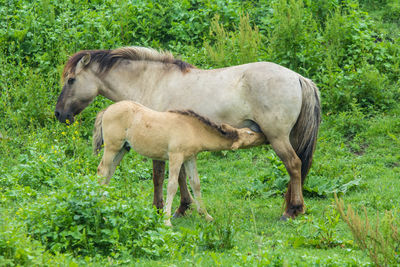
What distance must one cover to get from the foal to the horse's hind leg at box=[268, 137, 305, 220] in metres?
0.33

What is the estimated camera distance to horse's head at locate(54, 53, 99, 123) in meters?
8.80

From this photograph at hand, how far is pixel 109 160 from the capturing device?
25.6 feet

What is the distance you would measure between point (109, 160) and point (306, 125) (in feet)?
9.48

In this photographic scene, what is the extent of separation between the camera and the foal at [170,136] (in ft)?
24.3

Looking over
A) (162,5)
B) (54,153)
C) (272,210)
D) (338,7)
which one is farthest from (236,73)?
(162,5)

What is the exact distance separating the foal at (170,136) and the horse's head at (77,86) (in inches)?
48.5

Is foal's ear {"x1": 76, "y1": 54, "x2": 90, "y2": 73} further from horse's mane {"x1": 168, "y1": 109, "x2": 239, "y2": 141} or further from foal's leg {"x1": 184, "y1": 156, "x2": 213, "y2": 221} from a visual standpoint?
foal's leg {"x1": 184, "y1": 156, "x2": 213, "y2": 221}

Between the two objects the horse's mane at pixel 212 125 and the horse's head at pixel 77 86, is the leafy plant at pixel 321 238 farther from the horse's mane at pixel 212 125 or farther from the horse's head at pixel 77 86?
the horse's head at pixel 77 86

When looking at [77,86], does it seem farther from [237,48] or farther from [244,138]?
[237,48]

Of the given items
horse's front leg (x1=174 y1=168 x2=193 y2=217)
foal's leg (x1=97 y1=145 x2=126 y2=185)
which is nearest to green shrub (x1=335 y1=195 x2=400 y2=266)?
horse's front leg (x1=174 y1=168 x2=193 y2=217)

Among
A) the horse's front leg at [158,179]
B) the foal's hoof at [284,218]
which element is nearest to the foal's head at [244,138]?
the foal's hoof at [284,218]

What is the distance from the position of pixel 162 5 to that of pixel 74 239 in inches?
373

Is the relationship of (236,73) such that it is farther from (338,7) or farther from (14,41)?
(14,41)

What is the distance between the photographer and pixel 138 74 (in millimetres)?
8680
